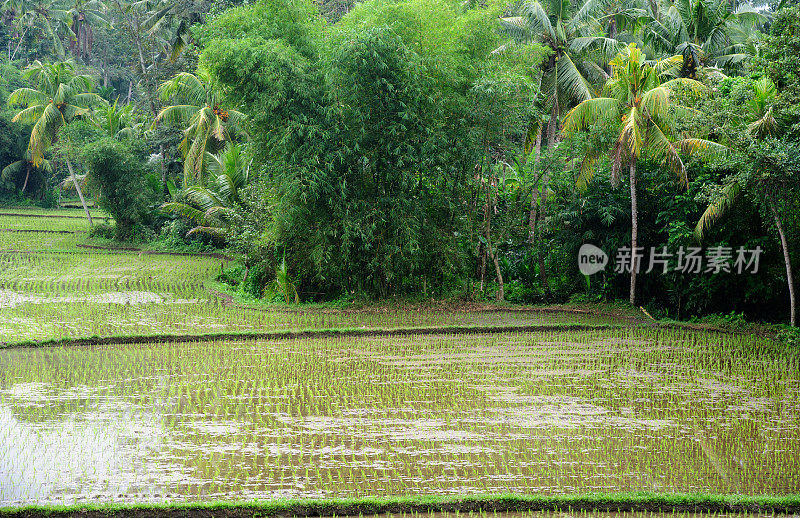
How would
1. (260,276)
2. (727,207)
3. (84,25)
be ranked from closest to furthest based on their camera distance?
1. (727,207)
2. (260,276)
3. (84,25)

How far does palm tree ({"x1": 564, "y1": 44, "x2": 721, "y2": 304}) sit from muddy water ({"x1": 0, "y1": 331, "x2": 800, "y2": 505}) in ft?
9.75

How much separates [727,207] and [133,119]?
19940 mm

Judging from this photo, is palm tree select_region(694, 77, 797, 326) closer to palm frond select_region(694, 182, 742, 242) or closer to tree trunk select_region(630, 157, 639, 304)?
palm frond select_region(694, 182, 742, 242)

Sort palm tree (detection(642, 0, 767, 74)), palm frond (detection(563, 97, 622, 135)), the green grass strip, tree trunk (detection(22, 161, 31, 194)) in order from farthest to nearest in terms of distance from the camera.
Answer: tree trunk (detection(22, 161, 31, 194)) < palm tree (detection(642, 0, 767, 74)) < palm frond (detection(563, 97, 622, 135)) < the green grass strip

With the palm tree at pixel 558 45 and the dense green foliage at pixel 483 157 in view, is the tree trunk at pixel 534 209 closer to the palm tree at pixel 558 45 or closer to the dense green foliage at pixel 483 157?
the dense green foliage at pixel 483 157

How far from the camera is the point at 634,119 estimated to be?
10.0m

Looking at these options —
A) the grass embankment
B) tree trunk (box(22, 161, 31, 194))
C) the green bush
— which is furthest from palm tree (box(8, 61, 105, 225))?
the grass embankment

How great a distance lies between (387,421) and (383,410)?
315mm

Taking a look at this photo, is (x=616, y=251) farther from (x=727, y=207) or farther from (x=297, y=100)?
(x=297, y=100)

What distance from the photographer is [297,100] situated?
1029 cm

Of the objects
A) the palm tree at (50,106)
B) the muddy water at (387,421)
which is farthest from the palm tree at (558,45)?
the palm tree at (50,106)

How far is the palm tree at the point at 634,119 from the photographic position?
998 cm

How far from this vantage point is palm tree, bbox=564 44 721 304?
9.98 m

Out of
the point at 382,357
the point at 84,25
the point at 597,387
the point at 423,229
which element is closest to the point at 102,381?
the point at 382,357
